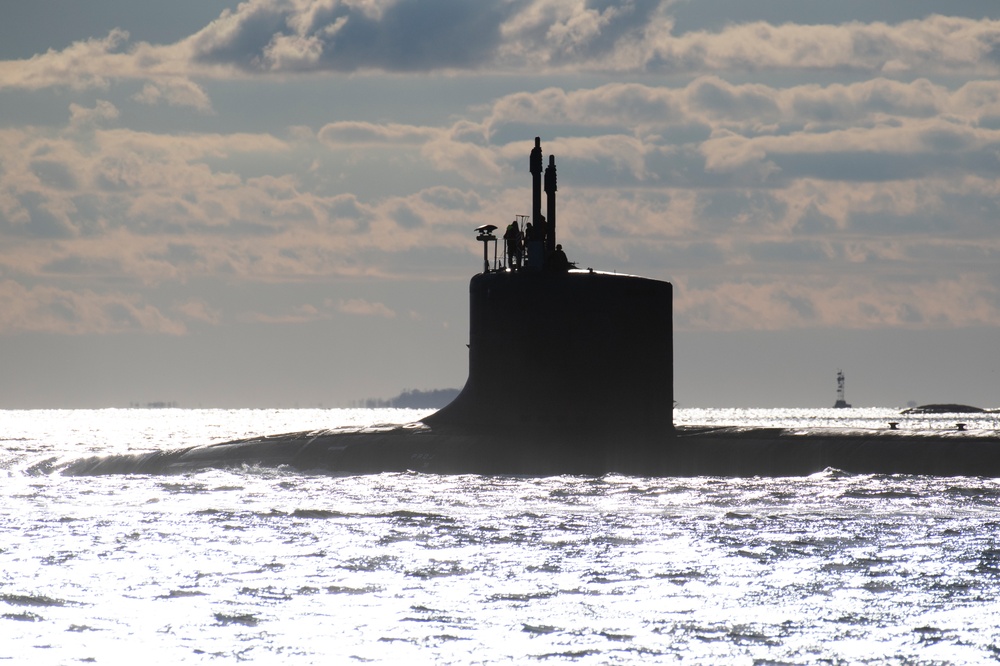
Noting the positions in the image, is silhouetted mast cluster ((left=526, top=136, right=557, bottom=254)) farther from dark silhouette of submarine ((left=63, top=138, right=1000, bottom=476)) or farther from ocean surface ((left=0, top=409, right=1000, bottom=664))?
ocean surface ((left=0, top=409, right=1000, bottom=664))

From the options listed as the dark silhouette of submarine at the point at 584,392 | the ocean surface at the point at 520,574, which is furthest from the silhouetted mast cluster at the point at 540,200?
the ocean surface at the point at 520,574

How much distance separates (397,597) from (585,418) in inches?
463

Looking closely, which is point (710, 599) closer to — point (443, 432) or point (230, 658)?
point (230, 658)

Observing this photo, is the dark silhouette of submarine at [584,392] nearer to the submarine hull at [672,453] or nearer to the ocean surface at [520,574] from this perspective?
the submarine hull at [672,453]

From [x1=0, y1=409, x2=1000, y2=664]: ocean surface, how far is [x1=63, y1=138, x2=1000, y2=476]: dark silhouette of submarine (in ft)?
2.59

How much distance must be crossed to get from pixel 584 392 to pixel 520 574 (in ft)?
33.8

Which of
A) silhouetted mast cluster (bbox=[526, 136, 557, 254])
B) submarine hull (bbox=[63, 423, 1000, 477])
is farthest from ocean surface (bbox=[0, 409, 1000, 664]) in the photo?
silhouetted mast cluster (bbox=[526, 136, 557, 254])

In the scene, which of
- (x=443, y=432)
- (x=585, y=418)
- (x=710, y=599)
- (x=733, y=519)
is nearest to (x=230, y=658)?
(x=710, y=599)

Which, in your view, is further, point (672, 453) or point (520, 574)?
point (672, 453)

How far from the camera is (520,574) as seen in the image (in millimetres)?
14172

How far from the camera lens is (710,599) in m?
12.6

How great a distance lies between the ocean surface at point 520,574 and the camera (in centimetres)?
1079

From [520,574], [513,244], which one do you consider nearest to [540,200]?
[513,244]

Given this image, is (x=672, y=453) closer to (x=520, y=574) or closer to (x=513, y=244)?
(x=513, y=244)
